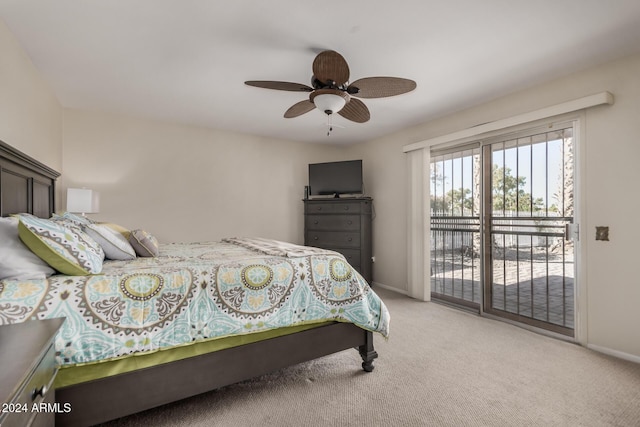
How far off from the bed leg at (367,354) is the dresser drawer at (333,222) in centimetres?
245

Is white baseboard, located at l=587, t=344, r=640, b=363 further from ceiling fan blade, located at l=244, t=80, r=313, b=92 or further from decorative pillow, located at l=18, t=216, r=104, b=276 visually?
decorative pillow, located at l=18, t=216, r=104, b=276

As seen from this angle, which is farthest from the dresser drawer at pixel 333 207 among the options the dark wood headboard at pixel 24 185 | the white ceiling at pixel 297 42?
the dark wood headboard at pixel 24 185

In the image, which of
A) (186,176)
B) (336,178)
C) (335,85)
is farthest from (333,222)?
(335,85)

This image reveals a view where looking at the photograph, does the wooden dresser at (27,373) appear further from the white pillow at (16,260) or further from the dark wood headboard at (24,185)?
the dark wood headboard at (24,185)

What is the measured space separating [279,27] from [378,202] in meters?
3.27

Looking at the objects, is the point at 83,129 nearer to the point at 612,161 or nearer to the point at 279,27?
the point at 279,27

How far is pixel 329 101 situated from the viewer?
88.2 inches

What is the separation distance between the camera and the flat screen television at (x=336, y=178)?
4719 mm

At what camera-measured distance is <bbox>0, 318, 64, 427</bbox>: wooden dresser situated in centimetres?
69

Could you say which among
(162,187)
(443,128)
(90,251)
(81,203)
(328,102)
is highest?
(443,128)

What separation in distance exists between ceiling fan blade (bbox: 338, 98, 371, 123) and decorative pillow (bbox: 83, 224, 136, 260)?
6.54ft

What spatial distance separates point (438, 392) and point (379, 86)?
82.1 inches

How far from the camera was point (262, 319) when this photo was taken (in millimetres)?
1789

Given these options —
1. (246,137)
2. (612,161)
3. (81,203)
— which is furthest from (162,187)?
(612,161)
